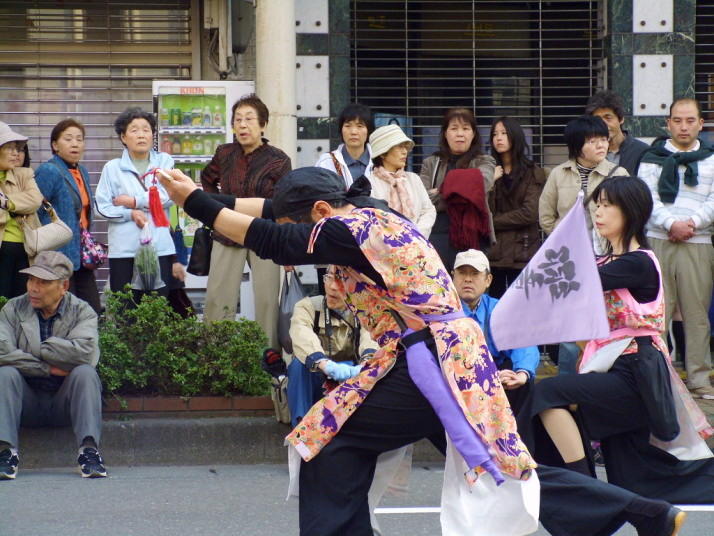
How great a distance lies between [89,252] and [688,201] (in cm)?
447

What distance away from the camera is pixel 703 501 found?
248 inches

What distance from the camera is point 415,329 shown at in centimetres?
467


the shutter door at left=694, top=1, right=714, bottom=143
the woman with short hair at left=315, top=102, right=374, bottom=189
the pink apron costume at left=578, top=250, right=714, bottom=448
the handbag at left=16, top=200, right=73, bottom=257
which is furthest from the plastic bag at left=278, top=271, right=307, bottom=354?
the shutter door at left=694, top=1, right=714, bottom=143

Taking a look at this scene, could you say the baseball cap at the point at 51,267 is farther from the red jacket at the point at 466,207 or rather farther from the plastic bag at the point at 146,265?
the red jacket at the point at 466,207

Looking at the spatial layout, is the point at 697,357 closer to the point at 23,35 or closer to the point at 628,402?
the point at 628,402

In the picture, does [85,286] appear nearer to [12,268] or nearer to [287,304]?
[12,268]

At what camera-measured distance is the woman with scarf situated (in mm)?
6074

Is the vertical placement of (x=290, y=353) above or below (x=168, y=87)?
below

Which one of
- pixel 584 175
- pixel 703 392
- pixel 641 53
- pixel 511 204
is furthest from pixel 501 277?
pixel 641 53

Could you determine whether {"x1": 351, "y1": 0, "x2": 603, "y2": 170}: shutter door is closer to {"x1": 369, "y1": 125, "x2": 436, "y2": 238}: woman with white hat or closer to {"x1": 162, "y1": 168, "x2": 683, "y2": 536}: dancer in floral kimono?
{"x1": 369, "y1": 125, "x2": 436, "y2": 238}: woman with white hat

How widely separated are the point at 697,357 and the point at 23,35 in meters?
6.97

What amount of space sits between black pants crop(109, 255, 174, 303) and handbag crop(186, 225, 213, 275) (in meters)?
0.20

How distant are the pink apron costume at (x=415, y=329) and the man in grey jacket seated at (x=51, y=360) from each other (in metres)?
3.85

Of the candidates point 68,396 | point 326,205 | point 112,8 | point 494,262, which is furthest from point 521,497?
point 112,8
